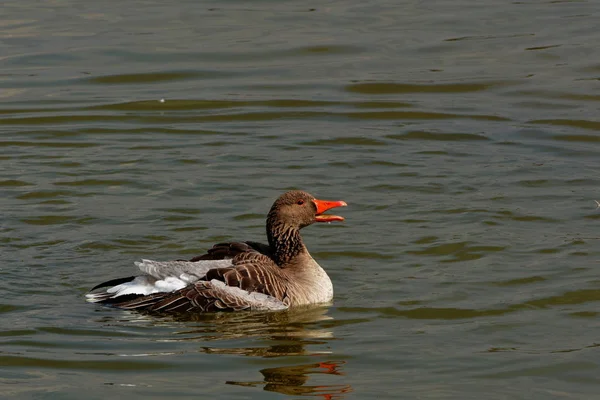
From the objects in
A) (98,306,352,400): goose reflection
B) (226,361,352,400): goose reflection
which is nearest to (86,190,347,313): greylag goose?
(98,306,352,400): goose reflection

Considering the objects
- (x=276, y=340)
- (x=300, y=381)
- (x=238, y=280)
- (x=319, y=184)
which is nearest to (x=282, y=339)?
(x=276, y=340)

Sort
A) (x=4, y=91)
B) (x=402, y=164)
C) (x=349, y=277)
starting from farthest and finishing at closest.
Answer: (x=4, y=91) < (x=402, y=164) < (x=349, y=277)

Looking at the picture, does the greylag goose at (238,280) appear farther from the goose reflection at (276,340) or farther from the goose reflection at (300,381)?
the goose reflection at (300,381)

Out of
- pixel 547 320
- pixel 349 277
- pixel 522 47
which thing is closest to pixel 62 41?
pixel 522 47

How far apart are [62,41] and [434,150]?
8922 mm

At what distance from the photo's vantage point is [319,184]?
1521 cm

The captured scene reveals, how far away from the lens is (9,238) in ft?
43.8

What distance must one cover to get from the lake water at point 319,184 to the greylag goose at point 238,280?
16cm

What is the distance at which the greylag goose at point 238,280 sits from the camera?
37.9 ft

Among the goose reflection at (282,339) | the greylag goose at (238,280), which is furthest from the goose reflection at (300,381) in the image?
the greylag goose at (238,280)

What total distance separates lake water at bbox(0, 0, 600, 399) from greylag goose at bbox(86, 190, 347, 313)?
16cm

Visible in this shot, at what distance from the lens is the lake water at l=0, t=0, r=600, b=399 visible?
10.0 m

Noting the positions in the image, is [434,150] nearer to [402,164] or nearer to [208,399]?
[402,164]

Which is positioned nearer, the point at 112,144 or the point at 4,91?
the point at 112,144
